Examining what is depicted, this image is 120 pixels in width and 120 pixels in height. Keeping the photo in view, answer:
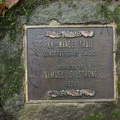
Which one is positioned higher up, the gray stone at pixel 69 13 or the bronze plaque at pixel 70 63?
the gray stone at pixel 69 13

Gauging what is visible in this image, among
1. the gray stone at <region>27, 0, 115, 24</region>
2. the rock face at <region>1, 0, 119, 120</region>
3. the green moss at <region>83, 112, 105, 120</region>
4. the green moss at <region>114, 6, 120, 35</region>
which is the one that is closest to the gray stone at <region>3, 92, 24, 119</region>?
the rock face at <region>1, 0, 119, 120</region>

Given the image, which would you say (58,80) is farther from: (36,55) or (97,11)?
(97,11)

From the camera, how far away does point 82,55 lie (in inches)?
180

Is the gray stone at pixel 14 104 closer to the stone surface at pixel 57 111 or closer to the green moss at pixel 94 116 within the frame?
the stone surface at pixel 57 111

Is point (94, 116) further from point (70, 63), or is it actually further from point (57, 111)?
point (70, 63)

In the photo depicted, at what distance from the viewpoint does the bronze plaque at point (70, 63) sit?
15.0ft

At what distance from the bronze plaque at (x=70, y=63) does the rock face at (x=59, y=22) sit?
70mm

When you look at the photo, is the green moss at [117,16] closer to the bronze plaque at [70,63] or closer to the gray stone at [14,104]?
the bronze plaque at [70,63]

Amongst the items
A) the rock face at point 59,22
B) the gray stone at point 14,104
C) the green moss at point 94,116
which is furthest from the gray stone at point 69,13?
the green moss at point 94,116

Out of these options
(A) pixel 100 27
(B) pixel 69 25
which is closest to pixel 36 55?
(B) pixel 69 25

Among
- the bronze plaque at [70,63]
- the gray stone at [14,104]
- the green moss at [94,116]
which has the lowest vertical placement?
the green moss at [94,116]

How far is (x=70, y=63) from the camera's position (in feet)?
15.0

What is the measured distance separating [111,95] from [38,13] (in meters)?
1.25

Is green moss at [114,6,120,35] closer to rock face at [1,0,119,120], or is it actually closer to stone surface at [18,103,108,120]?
rock face at [1,0,119,120]
